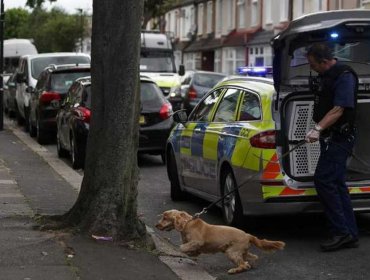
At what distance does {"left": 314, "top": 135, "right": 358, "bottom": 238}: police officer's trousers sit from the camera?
6848mm

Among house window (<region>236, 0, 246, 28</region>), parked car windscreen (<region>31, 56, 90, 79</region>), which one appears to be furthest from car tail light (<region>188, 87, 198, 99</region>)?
house window (<region>236, 0, 246, 28</region>)

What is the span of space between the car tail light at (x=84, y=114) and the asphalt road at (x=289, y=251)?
250 centimetres

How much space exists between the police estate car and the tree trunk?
1160mm

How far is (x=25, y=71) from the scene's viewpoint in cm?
2009

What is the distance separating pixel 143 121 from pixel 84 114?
1.03 m

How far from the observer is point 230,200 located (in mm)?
7785

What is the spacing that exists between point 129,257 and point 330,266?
1.72m

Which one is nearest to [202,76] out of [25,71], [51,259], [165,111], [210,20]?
[25,71]

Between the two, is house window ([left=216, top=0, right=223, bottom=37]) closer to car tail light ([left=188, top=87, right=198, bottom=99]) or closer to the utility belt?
car tail light ([left=188, top=87, right=198, bottom=99])

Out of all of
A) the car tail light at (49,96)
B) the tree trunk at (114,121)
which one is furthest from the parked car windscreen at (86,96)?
the tree trunk at (114,121)

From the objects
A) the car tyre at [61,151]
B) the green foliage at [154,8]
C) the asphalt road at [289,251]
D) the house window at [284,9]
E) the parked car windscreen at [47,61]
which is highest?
the green foliage at [154,8]

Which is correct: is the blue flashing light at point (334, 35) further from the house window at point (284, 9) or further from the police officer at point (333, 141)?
the house window at point (284, 9)

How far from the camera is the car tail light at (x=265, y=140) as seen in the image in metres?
7.10

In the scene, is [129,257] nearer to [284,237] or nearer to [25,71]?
[284,237]
